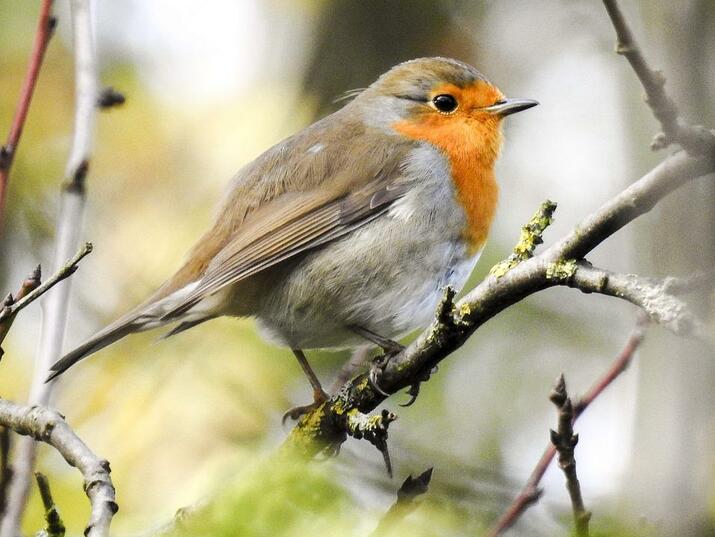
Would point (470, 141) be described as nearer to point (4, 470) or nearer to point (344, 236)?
point (344, 236)

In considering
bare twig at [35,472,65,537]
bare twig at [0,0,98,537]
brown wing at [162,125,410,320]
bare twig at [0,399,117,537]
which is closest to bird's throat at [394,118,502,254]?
brown wing at [162,125,410,320]

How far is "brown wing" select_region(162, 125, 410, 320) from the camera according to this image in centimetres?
396

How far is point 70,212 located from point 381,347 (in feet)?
4.68

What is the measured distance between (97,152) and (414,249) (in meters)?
3.13

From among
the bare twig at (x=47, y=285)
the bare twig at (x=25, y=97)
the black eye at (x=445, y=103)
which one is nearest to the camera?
the bare twig at (x=47, y=285)

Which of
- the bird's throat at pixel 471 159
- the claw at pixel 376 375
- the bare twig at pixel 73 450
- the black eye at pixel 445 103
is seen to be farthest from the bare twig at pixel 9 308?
the black eye at pixel 445 103

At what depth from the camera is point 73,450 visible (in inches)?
91.4

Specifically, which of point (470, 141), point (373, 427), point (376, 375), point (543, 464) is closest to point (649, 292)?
point (373, 427)

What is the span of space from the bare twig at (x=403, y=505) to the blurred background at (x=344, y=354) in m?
0.26

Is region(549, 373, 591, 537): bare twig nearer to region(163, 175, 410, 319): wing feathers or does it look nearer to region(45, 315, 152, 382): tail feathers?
region(45, 315, 152, 382): tail feathers

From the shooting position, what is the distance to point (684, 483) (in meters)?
2.69

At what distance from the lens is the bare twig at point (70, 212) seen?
2818 mm

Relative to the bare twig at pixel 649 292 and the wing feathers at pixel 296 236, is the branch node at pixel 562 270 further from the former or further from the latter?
the wing feathers at pixel 296 236

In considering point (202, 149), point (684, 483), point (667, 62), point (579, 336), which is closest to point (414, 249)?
point (667, 62)
